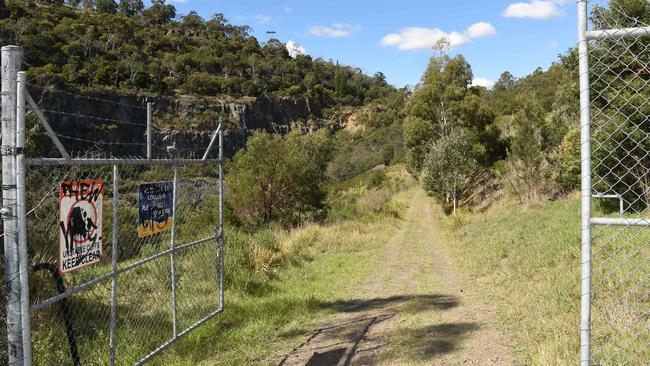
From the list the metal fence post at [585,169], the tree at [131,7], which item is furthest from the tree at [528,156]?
the tree at [131,7]

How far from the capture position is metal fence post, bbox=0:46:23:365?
313 centimetres

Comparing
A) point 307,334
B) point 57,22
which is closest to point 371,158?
point 57,22

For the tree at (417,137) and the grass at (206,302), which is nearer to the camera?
the grass at (206,302)

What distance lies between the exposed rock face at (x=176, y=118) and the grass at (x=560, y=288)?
60.7ft

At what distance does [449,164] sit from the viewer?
88.1ft

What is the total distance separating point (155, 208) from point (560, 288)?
5412mm

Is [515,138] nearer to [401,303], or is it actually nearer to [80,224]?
[401,303]

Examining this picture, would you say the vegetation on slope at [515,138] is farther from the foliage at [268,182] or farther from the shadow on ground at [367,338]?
the foliage at [268,182]

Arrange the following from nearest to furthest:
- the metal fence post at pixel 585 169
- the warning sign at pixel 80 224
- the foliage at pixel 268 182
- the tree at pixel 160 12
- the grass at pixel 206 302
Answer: the metal fence post at pixel 585 169 → the warning sign at pixel 80 224 → the grass at pixel 206 302 → the foliage at pixel 268 182 → the tree at pixel 160 12

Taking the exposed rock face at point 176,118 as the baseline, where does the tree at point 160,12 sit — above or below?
above

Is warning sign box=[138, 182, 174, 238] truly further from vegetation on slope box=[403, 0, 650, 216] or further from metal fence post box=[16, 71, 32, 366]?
vegetation on slope box=[403, 0, 650, 216]

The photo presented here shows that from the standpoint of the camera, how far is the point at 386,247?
15508 mm

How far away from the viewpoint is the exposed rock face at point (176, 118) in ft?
125

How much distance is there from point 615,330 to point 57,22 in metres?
85.8
